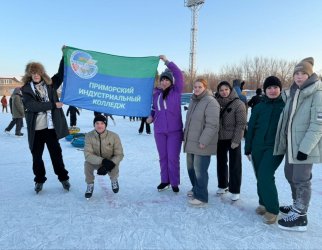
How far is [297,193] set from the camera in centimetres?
323

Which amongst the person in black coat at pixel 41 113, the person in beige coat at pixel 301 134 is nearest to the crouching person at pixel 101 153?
the person in black coat at pixel 41 113

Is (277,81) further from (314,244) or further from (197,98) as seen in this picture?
(314,244)

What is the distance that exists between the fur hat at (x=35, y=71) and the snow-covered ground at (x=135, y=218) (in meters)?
1.66

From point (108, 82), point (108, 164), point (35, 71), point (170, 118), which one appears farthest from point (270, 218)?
point (35, 71)

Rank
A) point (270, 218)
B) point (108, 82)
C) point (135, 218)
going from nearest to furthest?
1. point (270, 218)
2. point (135, 218)
3. point (108, 82)

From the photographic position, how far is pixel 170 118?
424 centimetres

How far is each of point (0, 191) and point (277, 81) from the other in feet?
13.8

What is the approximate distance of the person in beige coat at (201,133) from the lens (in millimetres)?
3762

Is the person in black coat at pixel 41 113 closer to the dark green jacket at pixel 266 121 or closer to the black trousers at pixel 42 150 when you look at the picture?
the black trousers at pixel 42 150

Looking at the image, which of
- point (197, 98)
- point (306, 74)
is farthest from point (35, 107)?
point (306, 74)

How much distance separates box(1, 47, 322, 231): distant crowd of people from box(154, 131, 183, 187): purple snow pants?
15 mm

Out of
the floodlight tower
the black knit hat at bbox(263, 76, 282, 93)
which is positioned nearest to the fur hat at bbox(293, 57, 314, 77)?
the black knit hat at bbox(263, 76, 282, 93)

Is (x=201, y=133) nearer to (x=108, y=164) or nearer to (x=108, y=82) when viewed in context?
(x=108, y=164)

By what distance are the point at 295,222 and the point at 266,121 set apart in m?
1.16
